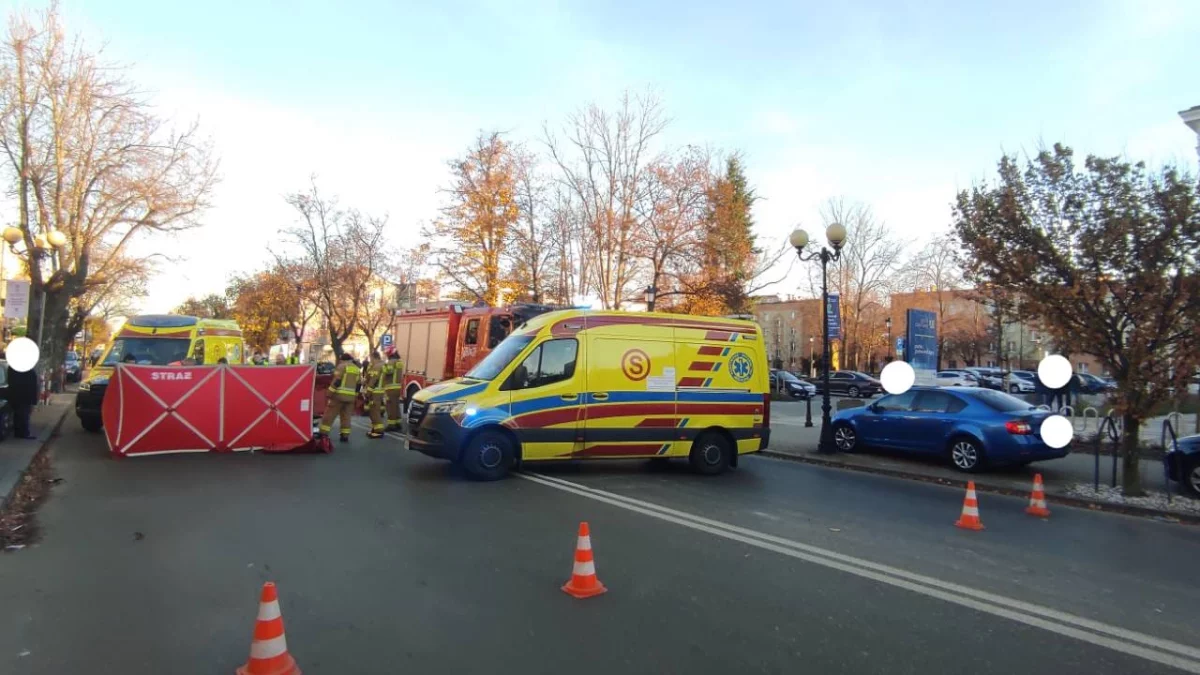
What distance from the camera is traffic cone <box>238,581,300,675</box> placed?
3.47m

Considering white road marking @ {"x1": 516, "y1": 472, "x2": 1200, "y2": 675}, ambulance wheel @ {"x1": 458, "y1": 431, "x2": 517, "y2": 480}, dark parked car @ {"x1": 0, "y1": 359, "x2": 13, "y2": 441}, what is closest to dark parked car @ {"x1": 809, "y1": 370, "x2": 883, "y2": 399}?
ambulance wheel @ {"x1": 458, "y1": 431, "x2": 517, "y2": 480}

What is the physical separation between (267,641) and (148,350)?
45.9ft

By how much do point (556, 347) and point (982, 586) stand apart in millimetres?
6140

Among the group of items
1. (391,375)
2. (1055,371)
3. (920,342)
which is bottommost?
(391,375)

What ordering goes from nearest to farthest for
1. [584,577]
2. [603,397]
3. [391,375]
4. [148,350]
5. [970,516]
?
[584,577]
[970,516]
[603,397]
[148,350]
[391,375]

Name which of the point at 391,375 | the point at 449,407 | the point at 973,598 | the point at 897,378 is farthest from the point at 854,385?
the point at 973,598

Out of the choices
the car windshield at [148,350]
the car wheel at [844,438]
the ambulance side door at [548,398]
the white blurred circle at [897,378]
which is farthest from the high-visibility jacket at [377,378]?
the white blurred circle at [897,378]

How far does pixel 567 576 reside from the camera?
5.48m

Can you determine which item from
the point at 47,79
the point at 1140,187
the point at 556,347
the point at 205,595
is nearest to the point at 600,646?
the point at 205,595

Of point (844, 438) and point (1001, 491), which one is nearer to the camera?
point (1001, 491)

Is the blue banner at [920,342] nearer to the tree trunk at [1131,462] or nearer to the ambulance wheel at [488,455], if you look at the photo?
the tree trunk at [1131,462]

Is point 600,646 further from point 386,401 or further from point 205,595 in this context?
point 386,401

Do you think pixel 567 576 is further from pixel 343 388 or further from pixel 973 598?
pixel 343 388

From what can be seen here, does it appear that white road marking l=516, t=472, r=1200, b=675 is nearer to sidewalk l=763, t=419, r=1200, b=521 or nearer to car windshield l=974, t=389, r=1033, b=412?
sidewalk l=763, t=419, r=1200, b=521
